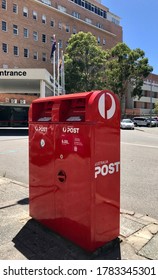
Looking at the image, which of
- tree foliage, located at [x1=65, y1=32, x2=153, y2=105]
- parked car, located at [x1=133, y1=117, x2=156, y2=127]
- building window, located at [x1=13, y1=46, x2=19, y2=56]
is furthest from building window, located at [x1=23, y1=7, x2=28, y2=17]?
parked car, located at [x1=133, y1=117, x2=156, y2=127]

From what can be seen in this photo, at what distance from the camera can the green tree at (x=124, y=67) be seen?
4388cm

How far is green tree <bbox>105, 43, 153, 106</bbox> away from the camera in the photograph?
43875 mm

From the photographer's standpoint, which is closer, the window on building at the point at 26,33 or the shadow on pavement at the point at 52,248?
the shadow on pavement at the point at 52,248

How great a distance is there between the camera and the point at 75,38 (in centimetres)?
4325

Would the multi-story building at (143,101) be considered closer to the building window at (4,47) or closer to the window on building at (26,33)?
the window on building at (26,33)

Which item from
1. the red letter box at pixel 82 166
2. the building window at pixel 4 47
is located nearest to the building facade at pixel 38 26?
the building window at pixel 4 47

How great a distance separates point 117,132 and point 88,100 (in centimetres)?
58

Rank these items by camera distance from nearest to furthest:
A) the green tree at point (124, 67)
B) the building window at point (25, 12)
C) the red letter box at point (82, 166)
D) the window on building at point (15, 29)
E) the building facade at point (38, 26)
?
the red letter box at point (82, 166) → the green tree at point (124, 67) → the building facade at point (38, 26) → the window on building at point (15, 29) → the building window at point (25, 12)

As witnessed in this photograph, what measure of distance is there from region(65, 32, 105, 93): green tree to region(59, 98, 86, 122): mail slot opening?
127 feet

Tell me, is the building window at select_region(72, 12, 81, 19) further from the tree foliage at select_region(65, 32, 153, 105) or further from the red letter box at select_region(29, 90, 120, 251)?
the red letter box at select_region(29, 90, 120, 251)

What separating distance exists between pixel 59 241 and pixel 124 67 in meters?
43.7

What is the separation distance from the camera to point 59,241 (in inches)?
133
